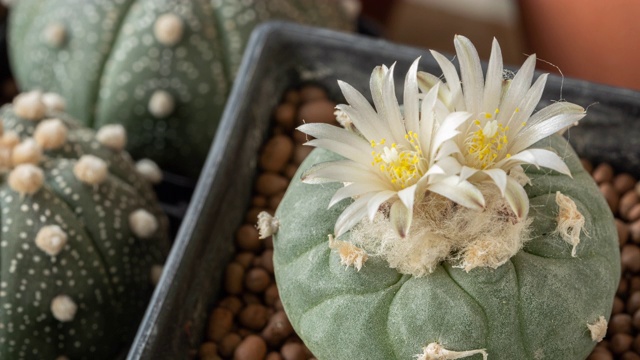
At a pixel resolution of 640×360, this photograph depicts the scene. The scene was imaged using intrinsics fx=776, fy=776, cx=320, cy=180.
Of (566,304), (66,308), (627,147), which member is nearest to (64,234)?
(66,308)

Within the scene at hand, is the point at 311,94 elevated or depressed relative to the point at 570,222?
depressed

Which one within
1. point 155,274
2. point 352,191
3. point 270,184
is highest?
point 352,191

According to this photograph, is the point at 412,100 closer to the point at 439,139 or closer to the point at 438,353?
the point at 439,139

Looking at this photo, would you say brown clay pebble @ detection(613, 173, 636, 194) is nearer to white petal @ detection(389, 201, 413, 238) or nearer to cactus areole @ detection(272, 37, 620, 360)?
cactus areole @ detection(272, 37, 620, 360)

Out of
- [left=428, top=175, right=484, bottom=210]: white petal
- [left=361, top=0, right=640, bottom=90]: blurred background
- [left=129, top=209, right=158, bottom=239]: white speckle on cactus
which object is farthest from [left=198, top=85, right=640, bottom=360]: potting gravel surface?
[left=428, top=175, right=484, bottom=210]: white petal

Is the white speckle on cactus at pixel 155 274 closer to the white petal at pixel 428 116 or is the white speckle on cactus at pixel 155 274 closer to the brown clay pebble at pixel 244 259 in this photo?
the brown clay pebble at pixel 244 259

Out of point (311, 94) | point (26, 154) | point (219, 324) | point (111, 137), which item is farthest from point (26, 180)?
point (311, 94)
